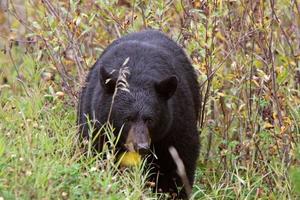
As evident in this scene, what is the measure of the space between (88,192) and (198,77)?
9.50 ft

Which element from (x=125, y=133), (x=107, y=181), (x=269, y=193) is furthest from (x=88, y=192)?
(x=269, y=193)

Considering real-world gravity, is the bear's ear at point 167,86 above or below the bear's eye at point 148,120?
above

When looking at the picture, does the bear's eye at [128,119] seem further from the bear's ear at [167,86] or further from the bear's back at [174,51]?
the bear's back at [174,51]

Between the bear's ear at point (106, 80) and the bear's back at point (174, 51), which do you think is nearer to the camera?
the bear's ear at point (106, 80)

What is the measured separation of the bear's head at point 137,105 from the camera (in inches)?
237

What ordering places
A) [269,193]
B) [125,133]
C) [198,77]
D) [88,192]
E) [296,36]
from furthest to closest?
[296,36] < [198,77] < [269,193] < [125,133] < [88,192]

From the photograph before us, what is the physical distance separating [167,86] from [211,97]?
1607mm

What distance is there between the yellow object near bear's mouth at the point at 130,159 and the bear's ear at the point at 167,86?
1.76ft

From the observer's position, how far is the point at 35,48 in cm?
884

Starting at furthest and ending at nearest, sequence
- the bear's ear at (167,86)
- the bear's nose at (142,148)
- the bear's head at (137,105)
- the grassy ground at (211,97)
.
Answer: the grassy ground at (211,97), the bear's ear at (167,86), the bear's head at (137,105), the bear's nose at (142,148)

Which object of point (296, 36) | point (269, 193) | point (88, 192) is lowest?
point (269, 193)

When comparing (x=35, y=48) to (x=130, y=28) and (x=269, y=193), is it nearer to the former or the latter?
(x=130, y=28)

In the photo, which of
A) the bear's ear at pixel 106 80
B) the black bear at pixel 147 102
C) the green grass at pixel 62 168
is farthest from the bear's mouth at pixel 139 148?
the bear's ear at pixel 106 80

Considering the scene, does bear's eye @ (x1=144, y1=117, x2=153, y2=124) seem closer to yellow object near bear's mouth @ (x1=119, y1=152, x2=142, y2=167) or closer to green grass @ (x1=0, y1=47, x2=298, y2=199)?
yellow object near bear's mouth @ (x1=119, y1=152, x2=142, y2=167)
